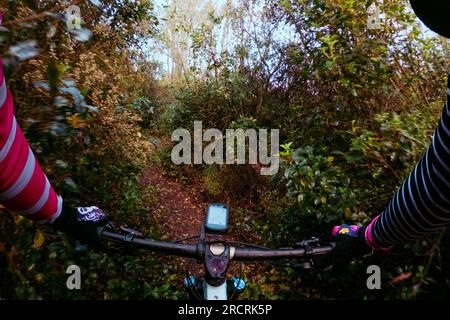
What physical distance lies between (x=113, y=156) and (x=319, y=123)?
3011mm

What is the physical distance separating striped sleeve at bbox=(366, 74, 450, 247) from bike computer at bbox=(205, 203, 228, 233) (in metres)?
0.81

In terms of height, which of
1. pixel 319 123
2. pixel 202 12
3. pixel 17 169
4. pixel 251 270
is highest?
pixel 202 12

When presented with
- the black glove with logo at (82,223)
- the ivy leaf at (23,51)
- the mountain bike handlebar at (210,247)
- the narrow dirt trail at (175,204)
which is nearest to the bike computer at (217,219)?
the mountain bike handlebar at (210,247)

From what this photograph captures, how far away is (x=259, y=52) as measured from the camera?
725cm

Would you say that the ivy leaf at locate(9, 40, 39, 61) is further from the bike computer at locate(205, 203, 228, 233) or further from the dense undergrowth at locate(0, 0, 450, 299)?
the bike computer at locate(205, 203, 228, 233)

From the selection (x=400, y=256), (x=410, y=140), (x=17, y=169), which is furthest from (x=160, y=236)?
(x=17, y=169)

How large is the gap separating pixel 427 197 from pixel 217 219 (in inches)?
40.9

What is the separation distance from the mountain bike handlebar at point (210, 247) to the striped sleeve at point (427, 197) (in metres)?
0.53

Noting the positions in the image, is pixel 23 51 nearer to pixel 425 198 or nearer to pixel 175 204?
pixel 425 198

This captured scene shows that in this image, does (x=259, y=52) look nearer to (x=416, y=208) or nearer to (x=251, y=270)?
(x=251, y=270)

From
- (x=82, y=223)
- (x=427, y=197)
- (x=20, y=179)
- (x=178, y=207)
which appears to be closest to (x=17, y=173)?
(x=20, y=179)

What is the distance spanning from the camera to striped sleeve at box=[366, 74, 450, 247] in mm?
708

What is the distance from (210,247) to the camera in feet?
4.73

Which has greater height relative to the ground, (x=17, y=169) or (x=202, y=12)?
(x=202, y=12)
